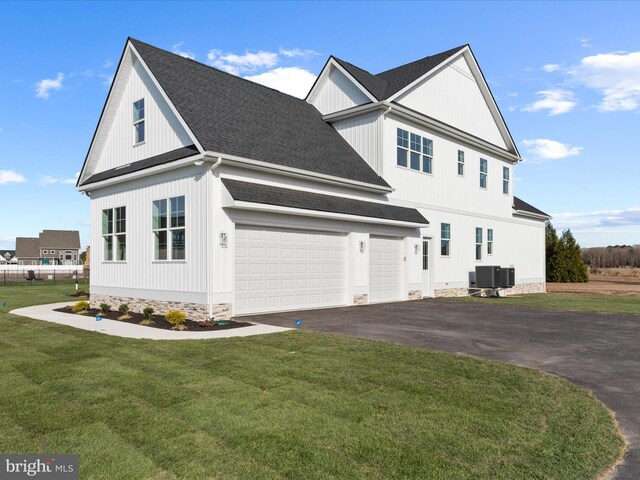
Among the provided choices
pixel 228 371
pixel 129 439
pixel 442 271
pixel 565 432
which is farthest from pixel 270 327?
pixel 442 271

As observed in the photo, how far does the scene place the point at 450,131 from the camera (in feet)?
70.3

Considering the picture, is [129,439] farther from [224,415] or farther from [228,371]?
[228,371]

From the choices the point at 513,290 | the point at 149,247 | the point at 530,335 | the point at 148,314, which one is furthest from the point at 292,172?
the point at 513,290

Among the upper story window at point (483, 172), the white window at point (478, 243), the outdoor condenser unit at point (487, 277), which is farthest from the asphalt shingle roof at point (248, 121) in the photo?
the upper story window at point (483, 172)

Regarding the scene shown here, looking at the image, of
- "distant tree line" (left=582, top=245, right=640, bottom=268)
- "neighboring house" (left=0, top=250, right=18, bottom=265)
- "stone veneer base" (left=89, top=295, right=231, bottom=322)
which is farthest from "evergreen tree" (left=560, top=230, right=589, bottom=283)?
"neighboring house" (left=0, top=250, right=18, bottom=265)

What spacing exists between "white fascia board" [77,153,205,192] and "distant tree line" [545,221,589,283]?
32250mm

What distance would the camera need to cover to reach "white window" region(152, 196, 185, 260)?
1348 cm

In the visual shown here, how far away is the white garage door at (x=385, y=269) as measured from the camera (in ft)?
58.7

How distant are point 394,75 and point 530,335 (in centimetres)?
1509

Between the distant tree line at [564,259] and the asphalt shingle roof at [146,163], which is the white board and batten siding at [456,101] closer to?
the asphalt shingle roof at [146,163]

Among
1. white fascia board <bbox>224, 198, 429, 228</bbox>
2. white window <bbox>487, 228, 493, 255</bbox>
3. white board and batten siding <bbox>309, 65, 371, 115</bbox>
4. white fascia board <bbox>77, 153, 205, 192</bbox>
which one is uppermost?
white board and batten siding <bbox>309, 65, 371, 115</bbox>

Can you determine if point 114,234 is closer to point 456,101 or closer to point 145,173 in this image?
point 145,173

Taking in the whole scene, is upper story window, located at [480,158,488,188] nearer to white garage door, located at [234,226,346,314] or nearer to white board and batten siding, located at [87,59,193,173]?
white garage door, located at [234,226,346,314]

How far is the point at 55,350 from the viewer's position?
8.88m
